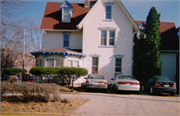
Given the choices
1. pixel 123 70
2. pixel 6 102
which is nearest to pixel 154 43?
pixel 123 70

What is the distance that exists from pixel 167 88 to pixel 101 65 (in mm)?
7007

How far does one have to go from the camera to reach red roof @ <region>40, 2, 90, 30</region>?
679 inches

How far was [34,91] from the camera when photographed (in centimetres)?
723

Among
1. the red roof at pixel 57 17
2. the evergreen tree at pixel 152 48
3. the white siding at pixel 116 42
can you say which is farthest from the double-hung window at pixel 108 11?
the evergreen tree at pixel 152 48

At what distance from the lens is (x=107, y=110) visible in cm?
682

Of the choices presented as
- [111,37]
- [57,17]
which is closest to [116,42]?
[111,37]

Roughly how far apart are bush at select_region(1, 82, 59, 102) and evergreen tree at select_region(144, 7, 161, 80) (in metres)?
10.3

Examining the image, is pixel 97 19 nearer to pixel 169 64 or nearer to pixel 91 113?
pixel 169 64

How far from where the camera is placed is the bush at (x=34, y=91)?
283 inches

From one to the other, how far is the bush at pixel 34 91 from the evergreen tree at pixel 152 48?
1033cm

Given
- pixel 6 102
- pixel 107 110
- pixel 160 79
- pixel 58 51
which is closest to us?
pixel 107 110

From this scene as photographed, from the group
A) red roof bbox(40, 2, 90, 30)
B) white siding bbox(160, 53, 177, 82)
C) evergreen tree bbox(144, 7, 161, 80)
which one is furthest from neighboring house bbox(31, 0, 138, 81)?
white siding bbox(160, 53, 177, 82)

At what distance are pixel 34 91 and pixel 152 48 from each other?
1170 centimetres

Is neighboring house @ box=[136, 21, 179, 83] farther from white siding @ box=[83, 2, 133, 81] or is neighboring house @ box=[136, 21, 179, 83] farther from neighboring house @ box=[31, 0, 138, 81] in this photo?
neighboring house @ box=[31, 0, 138, 81]
